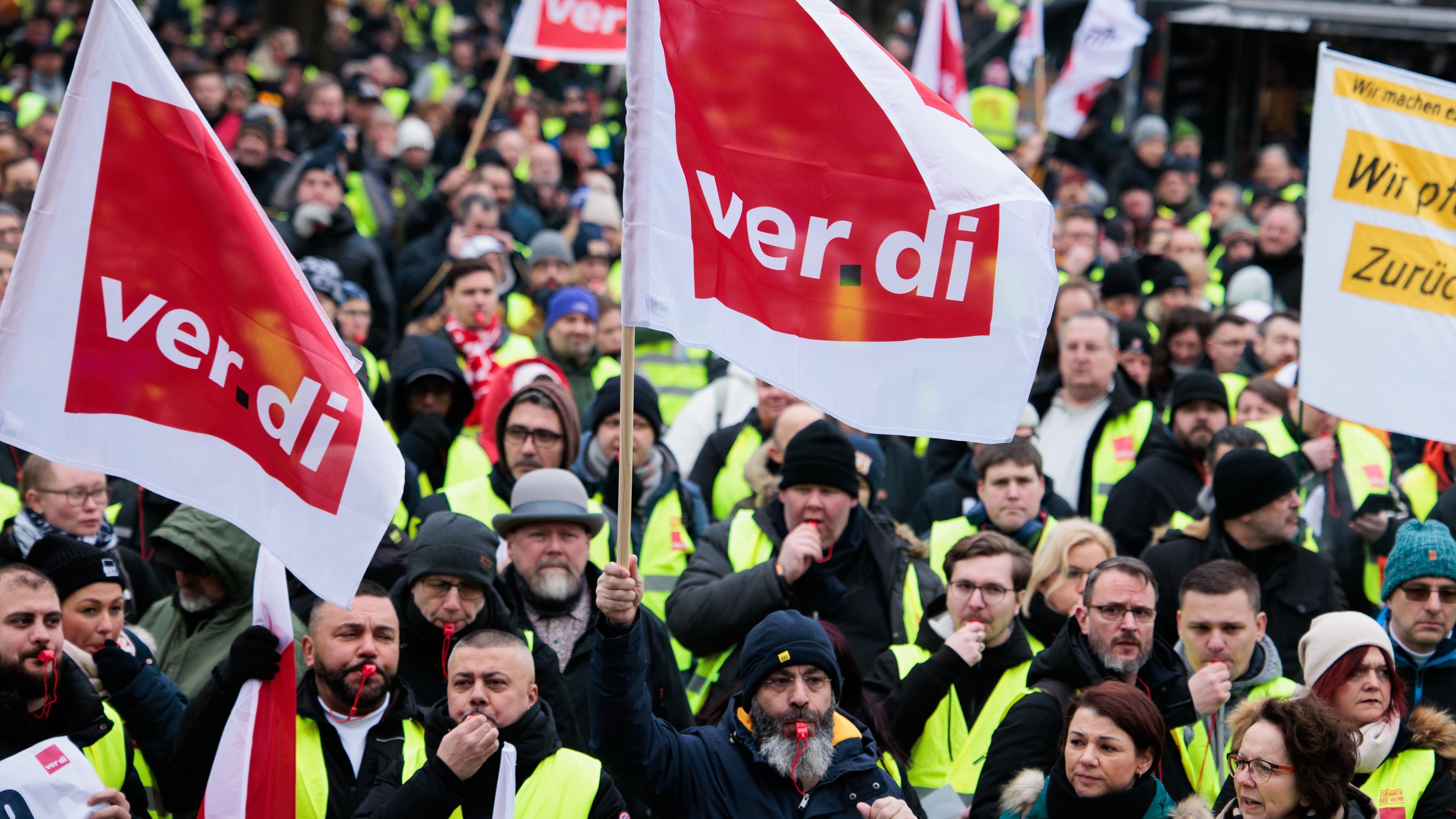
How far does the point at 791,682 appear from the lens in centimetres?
479

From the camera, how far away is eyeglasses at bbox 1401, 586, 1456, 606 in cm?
570

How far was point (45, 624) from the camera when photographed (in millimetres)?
4863

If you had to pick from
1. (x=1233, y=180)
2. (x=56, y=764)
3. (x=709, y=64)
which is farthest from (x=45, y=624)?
(x=1233, y=180)

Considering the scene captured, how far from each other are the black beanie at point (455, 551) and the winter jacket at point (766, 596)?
2.65 feet

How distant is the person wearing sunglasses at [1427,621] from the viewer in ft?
18.6

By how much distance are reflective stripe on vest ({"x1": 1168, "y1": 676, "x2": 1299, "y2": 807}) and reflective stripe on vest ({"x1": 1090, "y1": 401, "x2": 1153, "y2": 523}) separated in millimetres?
2407

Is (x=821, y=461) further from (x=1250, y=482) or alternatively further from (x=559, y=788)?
(x=559, y=788)

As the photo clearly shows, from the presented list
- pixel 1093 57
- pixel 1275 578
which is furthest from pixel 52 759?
pixel 1093 57

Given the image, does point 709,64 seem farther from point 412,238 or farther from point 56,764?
point 412,238

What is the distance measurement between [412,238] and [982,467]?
21.9 ft

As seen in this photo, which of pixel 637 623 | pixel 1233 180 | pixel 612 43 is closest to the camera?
pixel 637 623

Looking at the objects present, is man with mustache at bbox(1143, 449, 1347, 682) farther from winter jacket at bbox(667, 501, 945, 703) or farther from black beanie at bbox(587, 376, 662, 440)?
black beanie at bbox(587, 376, 662, 440)

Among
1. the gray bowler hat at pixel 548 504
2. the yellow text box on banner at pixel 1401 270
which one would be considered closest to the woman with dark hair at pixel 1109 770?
the gray bowler hat at pixel 548 504

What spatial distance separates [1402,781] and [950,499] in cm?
292
